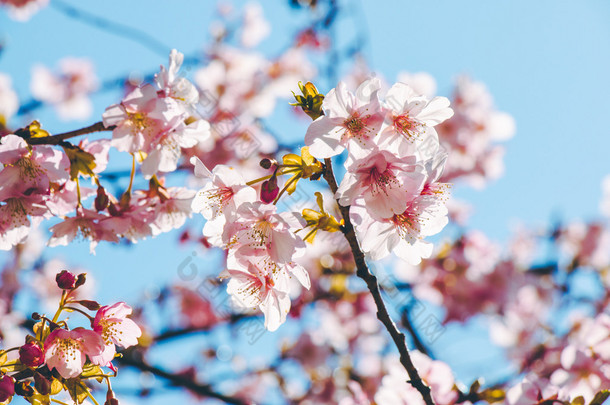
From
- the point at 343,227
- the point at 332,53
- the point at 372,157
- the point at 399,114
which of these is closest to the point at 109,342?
the point at 343,227

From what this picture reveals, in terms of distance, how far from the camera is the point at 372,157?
4.60ft

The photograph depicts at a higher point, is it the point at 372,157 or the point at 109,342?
the point at 372,157

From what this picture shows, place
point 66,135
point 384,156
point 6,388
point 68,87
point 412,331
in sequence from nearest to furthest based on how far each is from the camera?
1. point 6,388
2. point 384,156
3. point 66,135
4. point 412,331
5. point 68,87

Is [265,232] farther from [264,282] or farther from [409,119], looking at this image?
[409,119]

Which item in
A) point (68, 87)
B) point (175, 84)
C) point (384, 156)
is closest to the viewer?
point (384, 156)

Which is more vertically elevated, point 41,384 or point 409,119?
point 409,119

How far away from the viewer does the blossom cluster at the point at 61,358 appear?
130 centimetres

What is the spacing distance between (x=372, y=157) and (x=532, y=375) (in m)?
1.39

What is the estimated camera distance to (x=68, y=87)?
30.3 ft

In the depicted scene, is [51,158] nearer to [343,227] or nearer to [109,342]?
[109,342]

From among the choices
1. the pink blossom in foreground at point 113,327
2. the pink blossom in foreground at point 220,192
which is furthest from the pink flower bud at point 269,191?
the pink blossom in foreground at point 113,327

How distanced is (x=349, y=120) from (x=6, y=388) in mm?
1185

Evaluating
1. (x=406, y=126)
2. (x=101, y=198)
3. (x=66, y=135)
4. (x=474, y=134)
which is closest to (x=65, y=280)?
(x=101, y=198)

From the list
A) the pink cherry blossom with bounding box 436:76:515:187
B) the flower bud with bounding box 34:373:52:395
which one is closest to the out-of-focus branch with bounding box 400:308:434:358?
the flower bud with bounding box 34:373:52:395
